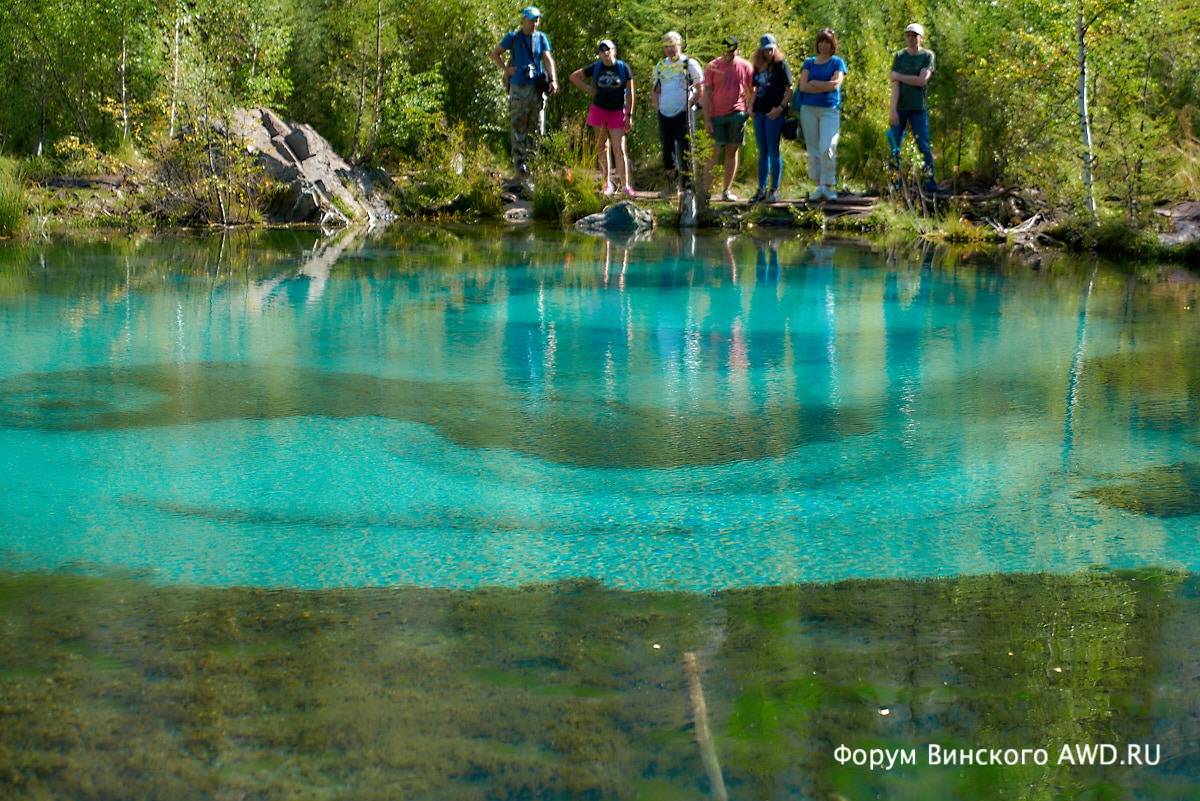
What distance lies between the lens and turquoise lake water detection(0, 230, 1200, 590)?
3654 millimetres

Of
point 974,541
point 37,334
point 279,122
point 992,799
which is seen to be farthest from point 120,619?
point 279,122

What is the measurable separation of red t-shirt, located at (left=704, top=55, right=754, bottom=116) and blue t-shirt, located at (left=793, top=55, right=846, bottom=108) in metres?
0.53

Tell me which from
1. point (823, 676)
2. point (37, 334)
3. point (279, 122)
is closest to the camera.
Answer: point (823, 676)

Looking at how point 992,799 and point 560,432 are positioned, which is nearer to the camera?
point 992,799

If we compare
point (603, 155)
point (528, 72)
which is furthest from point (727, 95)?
point (528, 72)

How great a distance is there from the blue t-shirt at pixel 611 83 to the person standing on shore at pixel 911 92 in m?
2.53

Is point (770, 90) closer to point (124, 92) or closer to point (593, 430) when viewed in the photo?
point (124, 92)

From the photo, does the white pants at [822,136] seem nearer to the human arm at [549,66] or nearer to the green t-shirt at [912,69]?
the green t-shirt at [912,69]

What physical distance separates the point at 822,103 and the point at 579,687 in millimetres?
10027

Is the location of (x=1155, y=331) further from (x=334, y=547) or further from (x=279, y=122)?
(x=279, y=122)

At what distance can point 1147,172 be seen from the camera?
1052 cm

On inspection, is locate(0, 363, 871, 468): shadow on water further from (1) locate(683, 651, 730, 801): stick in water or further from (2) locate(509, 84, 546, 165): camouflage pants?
(2) locate(509, 84, 546, 165): camouflage pants

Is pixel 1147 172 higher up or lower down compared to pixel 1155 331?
higher up

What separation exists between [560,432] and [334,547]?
4.57 ft
